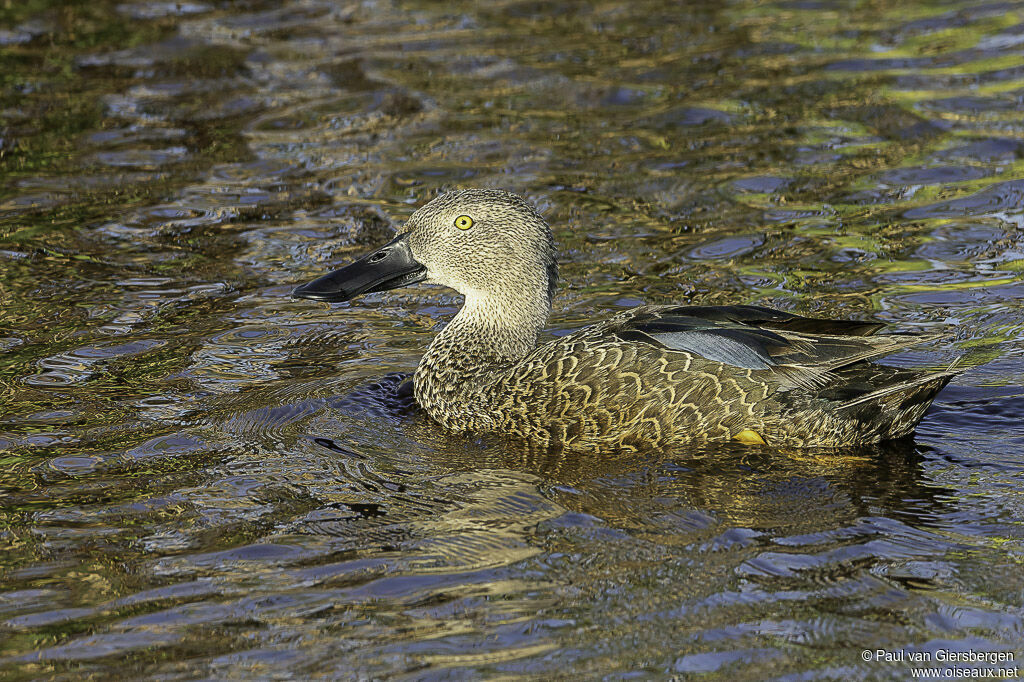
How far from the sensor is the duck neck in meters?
6.92

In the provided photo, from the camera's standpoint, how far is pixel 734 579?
4859 mm

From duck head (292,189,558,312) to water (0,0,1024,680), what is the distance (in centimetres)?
57

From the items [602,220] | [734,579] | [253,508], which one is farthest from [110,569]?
[602,220]

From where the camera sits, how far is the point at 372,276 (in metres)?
7.42

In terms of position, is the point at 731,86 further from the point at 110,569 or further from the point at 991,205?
the point at 110,569

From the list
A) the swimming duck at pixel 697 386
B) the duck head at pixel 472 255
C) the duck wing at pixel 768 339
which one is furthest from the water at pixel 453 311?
the duck head at pixel 472 255

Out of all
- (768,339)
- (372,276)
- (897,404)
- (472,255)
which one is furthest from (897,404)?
(372,276)

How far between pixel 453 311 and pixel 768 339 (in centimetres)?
294

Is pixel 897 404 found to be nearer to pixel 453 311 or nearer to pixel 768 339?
pixel 768 339

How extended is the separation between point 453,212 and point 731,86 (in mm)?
5641

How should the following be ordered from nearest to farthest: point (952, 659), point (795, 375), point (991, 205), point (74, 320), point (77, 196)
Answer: point (952, 659), point (795, 375), point (74, 320), point (991, 205), point (77, 196)

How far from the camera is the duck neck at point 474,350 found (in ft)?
22.7

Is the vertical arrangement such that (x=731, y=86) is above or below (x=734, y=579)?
above

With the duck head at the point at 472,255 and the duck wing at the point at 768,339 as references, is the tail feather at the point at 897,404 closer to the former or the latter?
the duck wing at the point at 768,339
